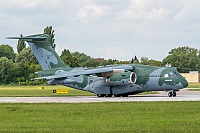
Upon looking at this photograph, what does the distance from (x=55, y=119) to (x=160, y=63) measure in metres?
156

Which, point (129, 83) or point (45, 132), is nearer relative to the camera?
point (45, 132)

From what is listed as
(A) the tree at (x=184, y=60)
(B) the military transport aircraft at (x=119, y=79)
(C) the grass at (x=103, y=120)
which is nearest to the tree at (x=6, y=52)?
(A) the tree at (x=184, y=60)

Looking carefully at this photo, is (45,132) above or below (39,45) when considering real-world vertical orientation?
below

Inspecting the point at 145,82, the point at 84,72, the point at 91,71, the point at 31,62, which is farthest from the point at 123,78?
the point at 31,62

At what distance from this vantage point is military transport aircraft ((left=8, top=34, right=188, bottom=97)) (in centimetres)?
5456

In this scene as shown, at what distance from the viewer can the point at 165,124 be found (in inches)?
990

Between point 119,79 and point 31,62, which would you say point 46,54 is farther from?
point 31,62

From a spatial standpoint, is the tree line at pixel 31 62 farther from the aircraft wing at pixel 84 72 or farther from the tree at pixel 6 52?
the aircraft wing at pixel 84 72

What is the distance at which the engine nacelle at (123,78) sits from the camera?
5428 centimetres

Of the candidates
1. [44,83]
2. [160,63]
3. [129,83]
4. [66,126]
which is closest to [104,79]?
[129,83]

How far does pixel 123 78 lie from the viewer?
54.5 m

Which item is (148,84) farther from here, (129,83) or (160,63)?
(160,63)

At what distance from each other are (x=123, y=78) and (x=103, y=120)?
90.0 ft

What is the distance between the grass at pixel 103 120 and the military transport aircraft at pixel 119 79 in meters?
20.2
